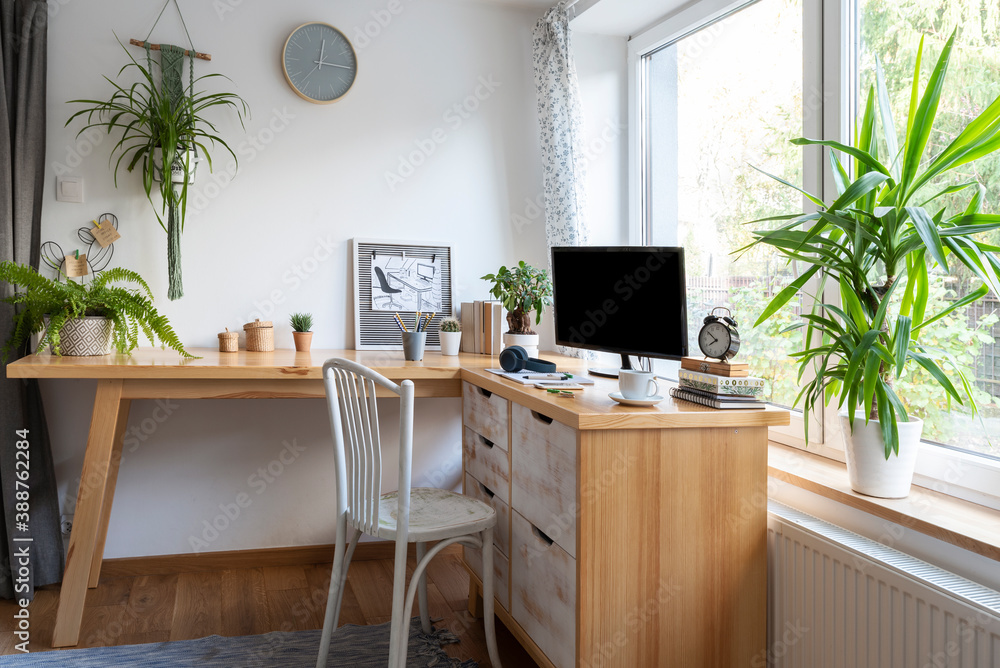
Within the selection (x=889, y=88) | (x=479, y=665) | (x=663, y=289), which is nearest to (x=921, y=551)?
(x=663, y=289)

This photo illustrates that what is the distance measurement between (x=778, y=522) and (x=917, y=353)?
477 mm

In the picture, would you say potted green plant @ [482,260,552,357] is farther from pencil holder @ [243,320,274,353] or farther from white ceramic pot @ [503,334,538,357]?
pencil holder @ [243,320,274,353]

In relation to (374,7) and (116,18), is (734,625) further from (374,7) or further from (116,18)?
(116,18)

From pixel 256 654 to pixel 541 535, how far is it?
3.25 feet

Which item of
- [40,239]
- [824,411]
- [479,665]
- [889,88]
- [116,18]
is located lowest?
[479,665]

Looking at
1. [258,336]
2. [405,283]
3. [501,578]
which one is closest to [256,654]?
[501,578]

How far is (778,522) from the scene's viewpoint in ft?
5.42

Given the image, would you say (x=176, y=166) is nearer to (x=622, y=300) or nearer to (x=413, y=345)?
(x=413, y=345)

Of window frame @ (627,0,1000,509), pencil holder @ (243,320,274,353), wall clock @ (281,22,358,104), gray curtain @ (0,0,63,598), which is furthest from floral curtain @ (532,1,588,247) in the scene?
gray curtain @ (0,0,63,598)

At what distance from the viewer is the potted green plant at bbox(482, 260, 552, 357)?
8.68 feet

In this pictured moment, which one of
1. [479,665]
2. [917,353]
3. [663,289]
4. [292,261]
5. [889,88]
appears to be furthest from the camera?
[292,261]

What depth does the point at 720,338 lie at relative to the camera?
1.72m
